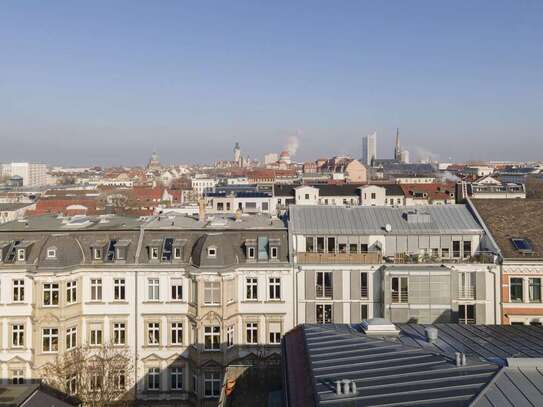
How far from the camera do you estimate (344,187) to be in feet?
382

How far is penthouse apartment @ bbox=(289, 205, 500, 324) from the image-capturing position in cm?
3253

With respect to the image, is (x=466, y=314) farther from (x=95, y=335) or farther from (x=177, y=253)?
(x=95, y=335)

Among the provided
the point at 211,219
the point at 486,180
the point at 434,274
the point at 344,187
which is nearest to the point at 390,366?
the point at 434,274

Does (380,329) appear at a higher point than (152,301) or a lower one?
higher

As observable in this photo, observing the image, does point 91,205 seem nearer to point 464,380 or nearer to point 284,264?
point 284,264

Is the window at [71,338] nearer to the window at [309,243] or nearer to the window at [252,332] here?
the window at [252,332]

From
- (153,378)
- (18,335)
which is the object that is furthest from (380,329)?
(18,335)

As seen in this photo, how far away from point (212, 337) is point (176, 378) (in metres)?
3.28

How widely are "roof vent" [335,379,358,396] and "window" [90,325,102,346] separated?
21.7 m

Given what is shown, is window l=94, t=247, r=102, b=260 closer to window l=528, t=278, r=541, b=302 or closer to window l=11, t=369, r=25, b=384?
window l=11, t=369, r=25, b=384

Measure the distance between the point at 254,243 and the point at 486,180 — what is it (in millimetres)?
98967

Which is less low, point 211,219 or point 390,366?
point 211,219

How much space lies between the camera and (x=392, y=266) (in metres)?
33.2

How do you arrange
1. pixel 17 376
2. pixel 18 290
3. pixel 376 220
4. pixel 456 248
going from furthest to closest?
pixel 376 220, pixel 456 248, pixel 18 290, pixel 17 376
